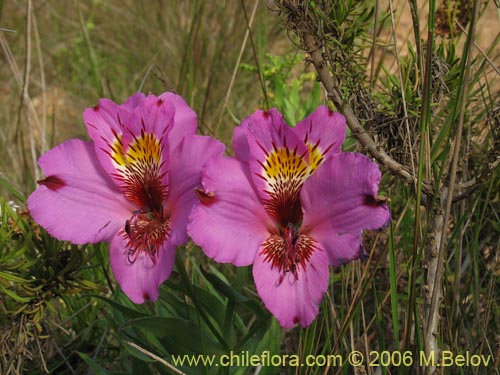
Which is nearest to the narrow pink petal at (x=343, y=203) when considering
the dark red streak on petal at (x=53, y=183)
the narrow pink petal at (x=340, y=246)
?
the narrow pink petal at (x=340, y=246)

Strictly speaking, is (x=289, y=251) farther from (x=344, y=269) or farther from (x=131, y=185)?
(x=344, y=269)

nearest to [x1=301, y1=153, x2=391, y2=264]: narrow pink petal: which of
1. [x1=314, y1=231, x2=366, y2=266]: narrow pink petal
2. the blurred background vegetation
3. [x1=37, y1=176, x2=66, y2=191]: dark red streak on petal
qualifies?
[x1=314, y1=231, x2=366, y2=266]: narrow pink petal

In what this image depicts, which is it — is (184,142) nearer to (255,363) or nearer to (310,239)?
(310,239)

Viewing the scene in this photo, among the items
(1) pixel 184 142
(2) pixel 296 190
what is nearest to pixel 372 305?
(2) pixel 296 190

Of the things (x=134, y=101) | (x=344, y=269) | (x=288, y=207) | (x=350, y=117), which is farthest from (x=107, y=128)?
(x=344, y=269)

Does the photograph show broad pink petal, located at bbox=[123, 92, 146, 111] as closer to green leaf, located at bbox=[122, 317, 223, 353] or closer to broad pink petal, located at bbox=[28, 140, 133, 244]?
broad pink petal, located at bbox=[28, 140, 133, 244]

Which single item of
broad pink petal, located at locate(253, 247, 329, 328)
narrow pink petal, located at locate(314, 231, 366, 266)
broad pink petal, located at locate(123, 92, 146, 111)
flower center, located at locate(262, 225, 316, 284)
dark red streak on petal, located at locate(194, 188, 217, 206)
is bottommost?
broad pink petal, located at locate(253, 247, 329, 328)
